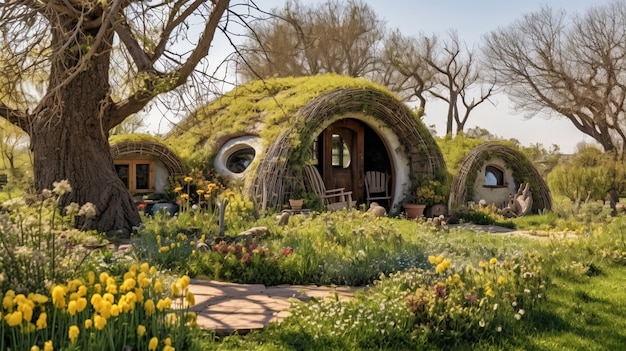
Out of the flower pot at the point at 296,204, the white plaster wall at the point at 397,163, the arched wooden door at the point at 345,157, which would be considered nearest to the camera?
the flower pot at the point at 296,204

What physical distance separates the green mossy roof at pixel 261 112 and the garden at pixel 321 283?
4.93 meters

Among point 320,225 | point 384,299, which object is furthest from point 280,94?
point 384,299

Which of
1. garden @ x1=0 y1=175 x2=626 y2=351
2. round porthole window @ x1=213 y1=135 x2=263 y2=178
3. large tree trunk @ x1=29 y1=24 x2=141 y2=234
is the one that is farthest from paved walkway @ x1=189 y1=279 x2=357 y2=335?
round porthole window @ x1=213 y1=135 x2=263 y2=178

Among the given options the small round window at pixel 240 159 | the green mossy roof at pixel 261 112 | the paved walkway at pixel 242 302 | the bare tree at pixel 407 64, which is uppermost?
the bare tree at pixel 407 64

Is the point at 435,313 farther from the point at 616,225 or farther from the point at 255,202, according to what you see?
the point at 255,202

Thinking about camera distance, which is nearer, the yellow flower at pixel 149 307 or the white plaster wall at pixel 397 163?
the yellow flower at pixel 149 307

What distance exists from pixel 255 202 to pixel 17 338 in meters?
7.88

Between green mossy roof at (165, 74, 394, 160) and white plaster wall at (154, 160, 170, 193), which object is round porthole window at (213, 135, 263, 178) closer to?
green mossy roof at (165, 74, 394, 160)

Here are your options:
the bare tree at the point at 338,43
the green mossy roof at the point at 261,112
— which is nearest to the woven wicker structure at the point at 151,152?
the green mossy roof at the point at 261,112

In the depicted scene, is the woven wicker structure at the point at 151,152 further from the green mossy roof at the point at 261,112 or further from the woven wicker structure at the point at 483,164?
the woven wicker structure at the point at 483,164

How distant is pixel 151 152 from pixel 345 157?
502 centimetres

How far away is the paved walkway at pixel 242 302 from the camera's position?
155 inches

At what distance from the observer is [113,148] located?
11.6 meters

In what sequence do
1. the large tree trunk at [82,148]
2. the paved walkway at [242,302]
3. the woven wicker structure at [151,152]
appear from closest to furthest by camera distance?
the paved walkway at [242,302], the large tree trunk at [82,148], the woven wicker structure at [151,152]
